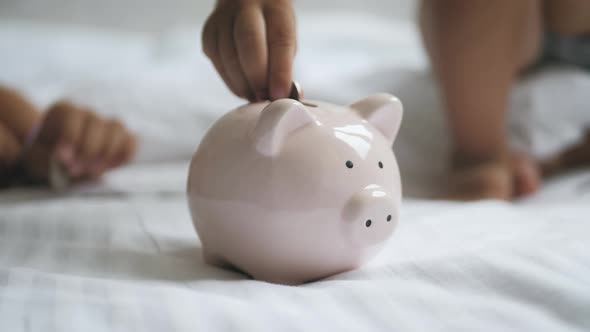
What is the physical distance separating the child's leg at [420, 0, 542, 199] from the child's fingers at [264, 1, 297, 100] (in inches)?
16.0

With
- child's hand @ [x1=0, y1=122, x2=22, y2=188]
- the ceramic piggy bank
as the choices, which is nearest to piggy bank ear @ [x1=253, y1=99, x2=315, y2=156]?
the ceramic piggy bank

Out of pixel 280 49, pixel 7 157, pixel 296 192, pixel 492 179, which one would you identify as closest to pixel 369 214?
pixel 296 192

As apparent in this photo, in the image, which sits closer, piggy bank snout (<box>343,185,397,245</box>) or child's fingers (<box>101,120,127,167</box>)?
piggy bank snout (<box>343,185,397,245</box>)

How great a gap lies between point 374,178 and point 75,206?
0.39 meters

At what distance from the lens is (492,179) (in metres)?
0.84

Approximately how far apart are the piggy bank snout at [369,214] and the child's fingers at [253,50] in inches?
5.1

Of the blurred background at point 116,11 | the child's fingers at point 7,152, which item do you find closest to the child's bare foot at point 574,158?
the child's fingers at point 7,152

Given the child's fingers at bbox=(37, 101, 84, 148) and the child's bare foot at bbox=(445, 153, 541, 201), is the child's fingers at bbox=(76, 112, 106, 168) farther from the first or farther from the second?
the child's bare foot at bbox=(445, 153, 541, 201)

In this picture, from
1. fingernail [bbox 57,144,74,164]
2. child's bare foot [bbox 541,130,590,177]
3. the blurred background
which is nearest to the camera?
fingernail [bbox 57,144,74,164]

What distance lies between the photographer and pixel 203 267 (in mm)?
488

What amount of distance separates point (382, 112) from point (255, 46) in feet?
0.37

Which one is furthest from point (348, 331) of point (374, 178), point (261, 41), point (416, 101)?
point (416, 101)

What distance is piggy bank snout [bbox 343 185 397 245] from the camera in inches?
16.8

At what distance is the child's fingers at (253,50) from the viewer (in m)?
0.48
